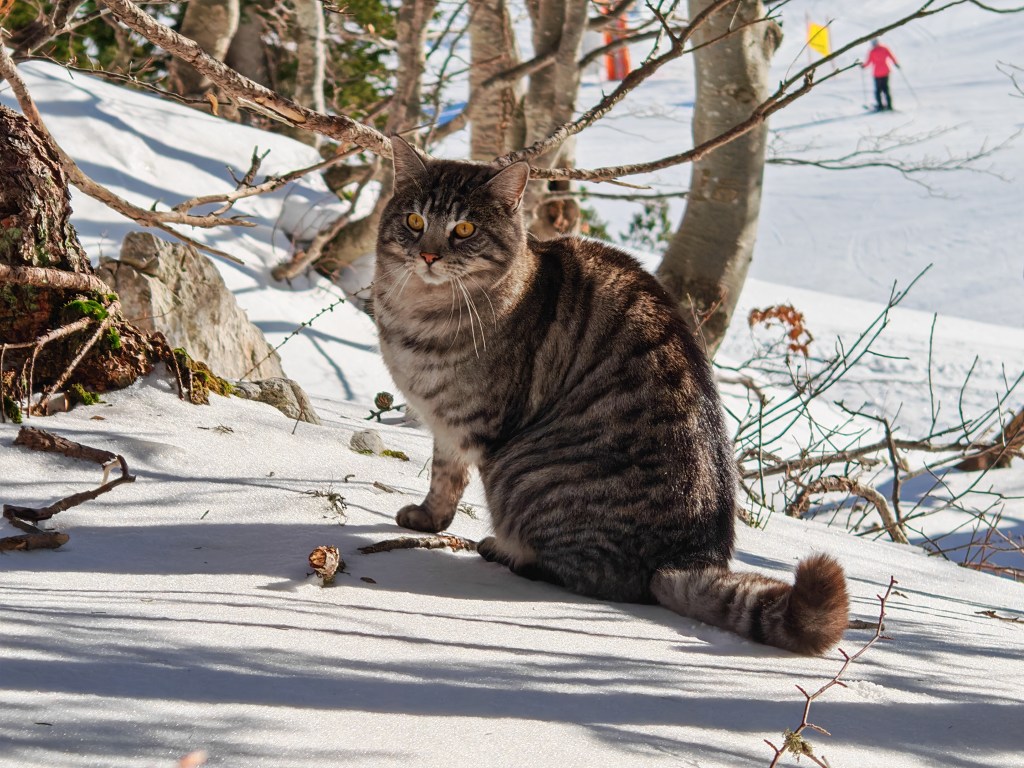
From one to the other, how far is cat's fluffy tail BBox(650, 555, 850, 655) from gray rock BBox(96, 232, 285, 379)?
2.95 meters

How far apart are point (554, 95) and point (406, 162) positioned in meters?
3.75

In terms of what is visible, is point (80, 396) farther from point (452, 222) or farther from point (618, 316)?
point (618, 316)

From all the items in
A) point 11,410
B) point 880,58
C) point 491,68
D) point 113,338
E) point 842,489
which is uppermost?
point 880,58

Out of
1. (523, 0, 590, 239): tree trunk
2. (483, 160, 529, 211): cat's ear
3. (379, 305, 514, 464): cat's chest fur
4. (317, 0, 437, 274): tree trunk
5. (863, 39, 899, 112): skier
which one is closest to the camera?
(379, 305, 514, 464): cat's chest fur

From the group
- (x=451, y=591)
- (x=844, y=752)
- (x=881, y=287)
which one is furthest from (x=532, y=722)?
(x=881, y=287)

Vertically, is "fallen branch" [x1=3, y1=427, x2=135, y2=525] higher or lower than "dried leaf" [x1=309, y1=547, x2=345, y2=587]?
higher

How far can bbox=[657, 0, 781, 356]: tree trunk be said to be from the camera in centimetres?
562

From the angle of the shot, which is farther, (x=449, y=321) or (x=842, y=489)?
(x=842, y=489)

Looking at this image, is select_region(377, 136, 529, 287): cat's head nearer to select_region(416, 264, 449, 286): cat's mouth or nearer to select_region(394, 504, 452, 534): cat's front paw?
select_region(416, 264, 449, 286): cat's mouth

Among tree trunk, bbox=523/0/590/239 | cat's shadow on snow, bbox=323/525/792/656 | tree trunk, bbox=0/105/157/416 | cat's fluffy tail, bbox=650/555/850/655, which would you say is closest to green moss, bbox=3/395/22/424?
tree trunk, bbox=0/105/157/416

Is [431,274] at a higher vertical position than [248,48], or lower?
lower

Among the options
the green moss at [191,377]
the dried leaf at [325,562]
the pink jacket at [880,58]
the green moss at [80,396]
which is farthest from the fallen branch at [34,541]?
the pink jacket at [880,58]

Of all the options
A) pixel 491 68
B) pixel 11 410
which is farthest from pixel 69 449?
pixel 491 68

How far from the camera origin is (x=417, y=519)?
9.84ft
